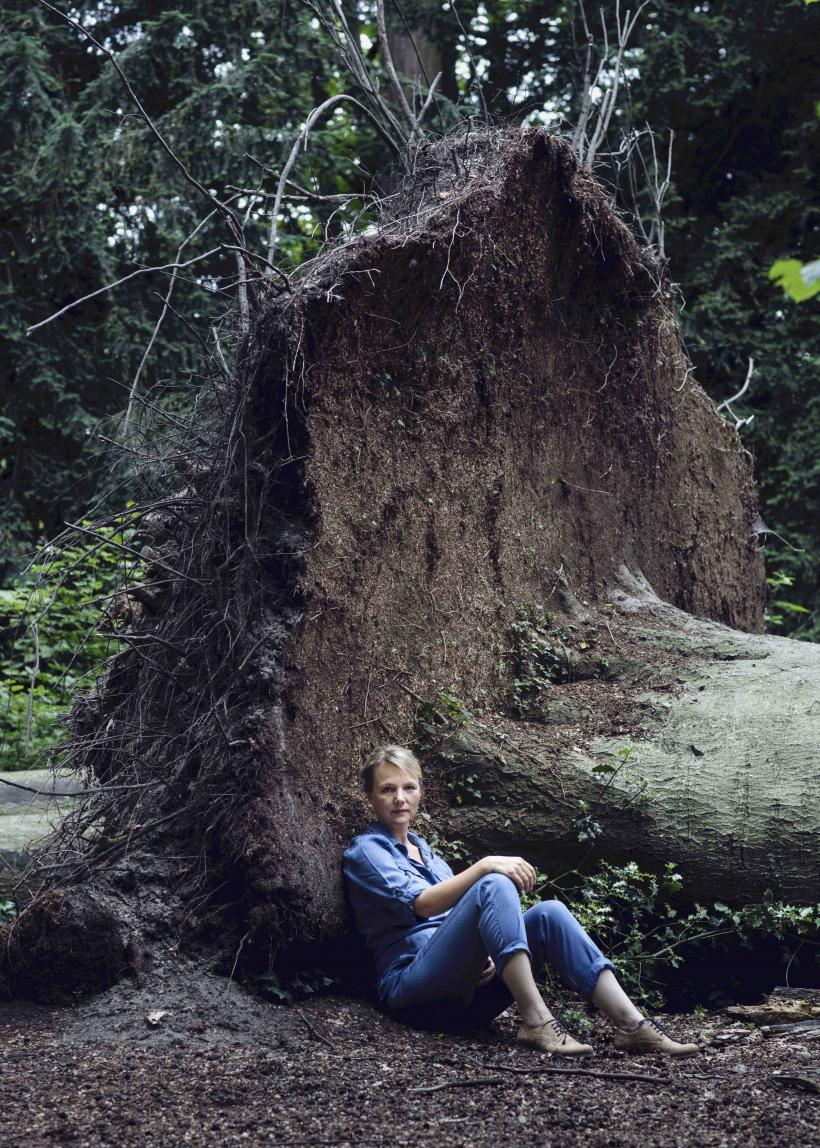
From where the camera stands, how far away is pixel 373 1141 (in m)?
2.97

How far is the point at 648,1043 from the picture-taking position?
393 cm

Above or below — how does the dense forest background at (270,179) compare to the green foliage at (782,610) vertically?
above

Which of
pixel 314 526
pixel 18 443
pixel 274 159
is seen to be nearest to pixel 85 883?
pixel 314 526

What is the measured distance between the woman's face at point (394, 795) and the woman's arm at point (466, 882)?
0.32m

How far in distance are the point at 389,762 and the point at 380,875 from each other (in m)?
0.43

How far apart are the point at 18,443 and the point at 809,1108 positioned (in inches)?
437

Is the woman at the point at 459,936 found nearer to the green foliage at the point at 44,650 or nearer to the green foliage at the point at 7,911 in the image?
the green foliage at the point at 7,911

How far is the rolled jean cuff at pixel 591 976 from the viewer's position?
3.98 m

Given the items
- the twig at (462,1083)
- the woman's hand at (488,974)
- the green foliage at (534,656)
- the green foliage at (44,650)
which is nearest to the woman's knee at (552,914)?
the woman's hand at (488,974)

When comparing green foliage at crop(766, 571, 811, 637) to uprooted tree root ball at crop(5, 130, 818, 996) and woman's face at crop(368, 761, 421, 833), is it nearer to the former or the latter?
uprooted tree root ball at crop(5, 130, 818, 996)

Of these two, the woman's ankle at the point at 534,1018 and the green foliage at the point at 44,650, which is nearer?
the woman's ankle at the point at 534,1018

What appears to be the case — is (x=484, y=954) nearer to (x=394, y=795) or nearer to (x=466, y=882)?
(x=466, y=882)

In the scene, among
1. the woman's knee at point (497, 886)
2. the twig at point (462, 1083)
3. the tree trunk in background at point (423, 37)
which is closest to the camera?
the twig at point (462, 1083)

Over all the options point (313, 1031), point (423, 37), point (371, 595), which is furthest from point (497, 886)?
point (423, 37)
